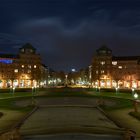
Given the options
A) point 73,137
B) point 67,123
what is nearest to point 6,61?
point 67,123

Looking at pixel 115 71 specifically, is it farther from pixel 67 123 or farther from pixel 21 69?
pixel 67 123

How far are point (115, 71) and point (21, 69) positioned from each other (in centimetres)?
4604

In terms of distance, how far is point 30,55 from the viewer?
156 metres

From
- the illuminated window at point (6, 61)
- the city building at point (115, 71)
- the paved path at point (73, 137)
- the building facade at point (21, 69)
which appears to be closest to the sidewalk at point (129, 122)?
the paved path at point (73, 137)

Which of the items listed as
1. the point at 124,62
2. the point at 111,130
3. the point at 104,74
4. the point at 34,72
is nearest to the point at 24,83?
the point at 34,72

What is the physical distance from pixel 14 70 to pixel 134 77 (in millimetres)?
57064

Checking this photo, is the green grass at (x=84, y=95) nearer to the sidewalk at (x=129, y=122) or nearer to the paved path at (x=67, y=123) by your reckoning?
the paved path at (x=67, y=123)

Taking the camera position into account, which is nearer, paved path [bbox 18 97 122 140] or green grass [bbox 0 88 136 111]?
paved path [bbox 18 97 122 140]

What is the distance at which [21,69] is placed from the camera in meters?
149

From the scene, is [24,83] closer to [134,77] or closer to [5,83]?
[5,83]

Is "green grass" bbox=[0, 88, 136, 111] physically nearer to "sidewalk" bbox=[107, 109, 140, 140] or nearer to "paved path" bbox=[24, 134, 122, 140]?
"sidewalk" bbox=[107, 109, 140, 140]

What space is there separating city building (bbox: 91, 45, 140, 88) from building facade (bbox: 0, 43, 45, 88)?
29707mm

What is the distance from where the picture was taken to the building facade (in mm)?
144125

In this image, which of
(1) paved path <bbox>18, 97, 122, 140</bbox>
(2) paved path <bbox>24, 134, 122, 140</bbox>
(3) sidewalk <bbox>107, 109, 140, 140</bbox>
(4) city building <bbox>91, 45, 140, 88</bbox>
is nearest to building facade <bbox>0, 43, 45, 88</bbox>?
(4) city building <bbox>91, 45, 140, 88</bbox>
